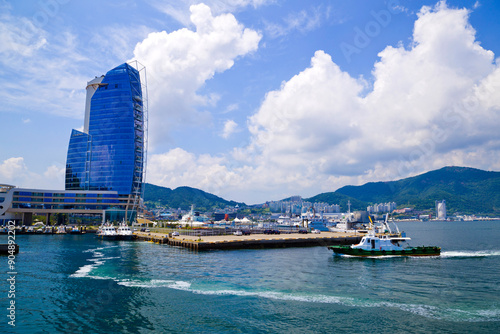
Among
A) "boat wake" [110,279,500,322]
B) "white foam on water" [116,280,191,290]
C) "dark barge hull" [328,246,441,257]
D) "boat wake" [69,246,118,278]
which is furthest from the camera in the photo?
"dark barge hull" [328,246,441,257]

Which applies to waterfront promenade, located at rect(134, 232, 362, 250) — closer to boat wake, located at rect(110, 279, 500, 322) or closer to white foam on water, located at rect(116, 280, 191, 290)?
white foam on water, located at rect(116, 280, 191, 290)

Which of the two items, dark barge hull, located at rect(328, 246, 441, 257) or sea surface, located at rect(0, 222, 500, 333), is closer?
sea surface, located at rect(0, 222, 500, 333)

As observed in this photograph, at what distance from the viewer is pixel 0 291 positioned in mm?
34594

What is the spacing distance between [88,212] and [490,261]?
179 metres

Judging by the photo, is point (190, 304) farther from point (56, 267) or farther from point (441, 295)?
point (56, 267)

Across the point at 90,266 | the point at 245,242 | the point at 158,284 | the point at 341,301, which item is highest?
the point at 341,301

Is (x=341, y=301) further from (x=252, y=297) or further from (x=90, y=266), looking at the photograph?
(x=90, y=266)

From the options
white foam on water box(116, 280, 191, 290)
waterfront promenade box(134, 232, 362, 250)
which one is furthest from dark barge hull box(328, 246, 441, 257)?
white foam on water box(116, 280, 191, 290)

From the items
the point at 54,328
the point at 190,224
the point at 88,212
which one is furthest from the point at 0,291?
the point at 88,212

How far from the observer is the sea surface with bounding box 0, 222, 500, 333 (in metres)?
25.5

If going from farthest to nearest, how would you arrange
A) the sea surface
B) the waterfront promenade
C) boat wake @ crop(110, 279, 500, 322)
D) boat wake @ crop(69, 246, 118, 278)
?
the waterfront promenade, boat wake @ crop(69, 246, 118, 278), boat wake @ crop(110, 279, 500, 322), the sea surface

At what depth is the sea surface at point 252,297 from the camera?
2552cm

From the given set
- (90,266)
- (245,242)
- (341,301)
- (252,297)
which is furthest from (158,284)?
(245,242)

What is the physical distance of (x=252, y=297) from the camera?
3297 cm
